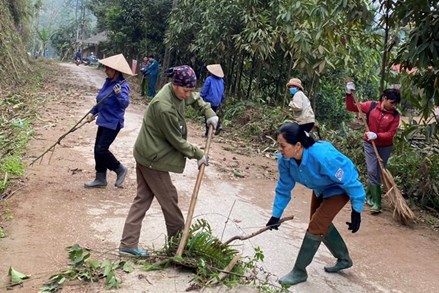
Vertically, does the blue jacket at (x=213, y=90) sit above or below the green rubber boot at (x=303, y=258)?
above

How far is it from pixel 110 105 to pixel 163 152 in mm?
2075

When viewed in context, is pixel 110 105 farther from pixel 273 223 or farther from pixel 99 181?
pixel 273 223

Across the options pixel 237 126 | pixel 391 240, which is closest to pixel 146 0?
pixel 237 126

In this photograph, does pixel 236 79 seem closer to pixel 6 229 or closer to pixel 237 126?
pixel 237 126

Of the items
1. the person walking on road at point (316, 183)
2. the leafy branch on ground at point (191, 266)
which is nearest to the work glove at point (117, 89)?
Result: the leafy branch on ground at point (191, 266)

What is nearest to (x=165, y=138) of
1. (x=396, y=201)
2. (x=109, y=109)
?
(x=109, y=109)

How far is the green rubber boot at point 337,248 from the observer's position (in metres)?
4.13

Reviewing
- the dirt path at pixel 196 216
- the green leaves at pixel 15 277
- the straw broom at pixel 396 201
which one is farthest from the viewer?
the straw broom at pixel 396 201

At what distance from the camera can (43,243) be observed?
4191mm

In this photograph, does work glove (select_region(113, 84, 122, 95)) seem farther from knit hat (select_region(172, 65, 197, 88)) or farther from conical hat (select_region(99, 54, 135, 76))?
knit hat (select_region(172, 65, 197, 88))

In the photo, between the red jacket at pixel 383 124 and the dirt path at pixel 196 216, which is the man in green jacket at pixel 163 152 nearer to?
the dirt path at pixel 196 216

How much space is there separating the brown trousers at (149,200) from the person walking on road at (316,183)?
2.80ft

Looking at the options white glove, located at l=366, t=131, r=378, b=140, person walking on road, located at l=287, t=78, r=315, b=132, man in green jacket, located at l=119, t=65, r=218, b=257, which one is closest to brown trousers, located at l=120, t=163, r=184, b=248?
man in green jacket, located at l=119, t=65, r=218, b=257

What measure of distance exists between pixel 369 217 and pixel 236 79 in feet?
31.2
